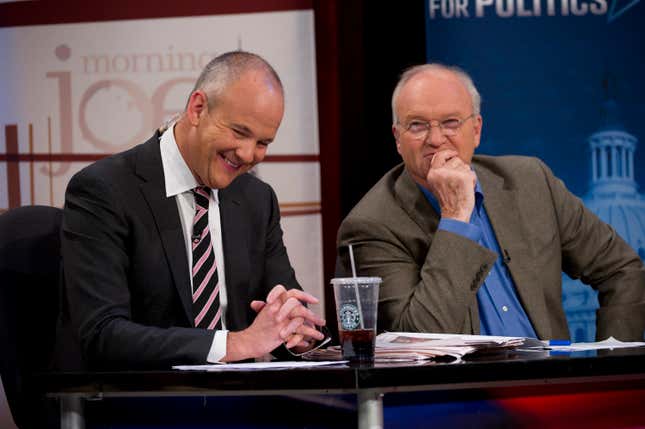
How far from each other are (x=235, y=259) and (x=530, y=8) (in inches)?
80.2

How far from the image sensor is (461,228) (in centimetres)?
259

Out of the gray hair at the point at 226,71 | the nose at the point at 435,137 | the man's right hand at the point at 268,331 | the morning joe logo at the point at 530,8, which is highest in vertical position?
the morning joe logo at the point at 530,8

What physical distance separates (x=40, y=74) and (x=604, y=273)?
2.63m

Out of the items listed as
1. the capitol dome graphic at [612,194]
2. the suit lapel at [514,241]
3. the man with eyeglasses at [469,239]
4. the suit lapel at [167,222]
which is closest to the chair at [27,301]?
the suit lapel at [167,222]

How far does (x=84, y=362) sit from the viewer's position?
2.31m

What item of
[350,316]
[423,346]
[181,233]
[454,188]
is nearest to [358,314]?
[350,316]

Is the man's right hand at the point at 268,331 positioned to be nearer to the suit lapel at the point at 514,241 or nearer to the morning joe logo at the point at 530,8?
the suit lapel at the point at 514,241

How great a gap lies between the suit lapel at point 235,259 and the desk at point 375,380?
819mm

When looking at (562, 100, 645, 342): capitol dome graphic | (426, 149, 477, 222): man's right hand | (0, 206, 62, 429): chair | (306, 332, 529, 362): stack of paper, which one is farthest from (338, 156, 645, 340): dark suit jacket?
(562, 100, 645, 342): capitol dome graphic

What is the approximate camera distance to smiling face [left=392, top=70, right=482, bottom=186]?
2.83 metres

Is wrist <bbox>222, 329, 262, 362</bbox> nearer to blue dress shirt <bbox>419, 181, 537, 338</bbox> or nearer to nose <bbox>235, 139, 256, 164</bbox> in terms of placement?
nose <bbox>235, 139, 256, 164</bbox>

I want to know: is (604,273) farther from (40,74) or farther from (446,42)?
(40,74)

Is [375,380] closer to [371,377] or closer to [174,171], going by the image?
[371,377]

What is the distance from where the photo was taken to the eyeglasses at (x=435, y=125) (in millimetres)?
2842
